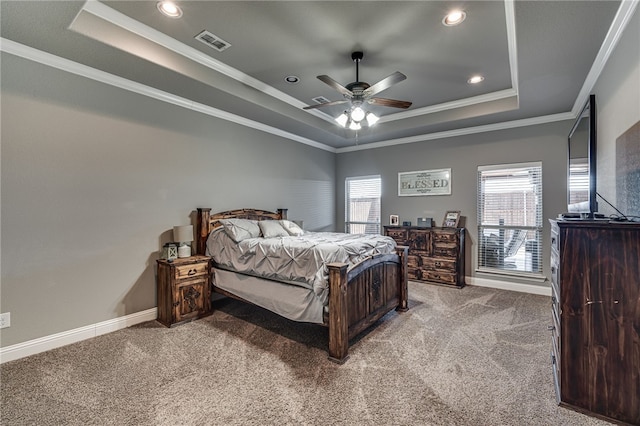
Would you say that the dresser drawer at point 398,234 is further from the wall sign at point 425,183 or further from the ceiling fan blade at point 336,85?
the ceiling fan blade at point 336,85

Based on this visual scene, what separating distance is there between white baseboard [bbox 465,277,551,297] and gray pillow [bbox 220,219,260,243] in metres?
3.84

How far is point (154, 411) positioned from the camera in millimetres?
1914

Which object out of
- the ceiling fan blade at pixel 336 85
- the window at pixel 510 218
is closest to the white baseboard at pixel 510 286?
the window at pixel 510 218

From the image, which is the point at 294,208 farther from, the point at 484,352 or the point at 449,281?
the point at 484,352

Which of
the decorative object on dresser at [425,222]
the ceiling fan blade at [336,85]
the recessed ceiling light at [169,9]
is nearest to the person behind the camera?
the recessed ceiling light at [169,9]

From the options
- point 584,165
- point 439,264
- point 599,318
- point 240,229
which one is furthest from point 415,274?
point 599,318

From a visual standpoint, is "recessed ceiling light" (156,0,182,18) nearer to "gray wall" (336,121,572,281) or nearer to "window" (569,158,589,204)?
"window" (569,158,589,204)

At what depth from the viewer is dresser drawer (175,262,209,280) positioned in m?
3.35

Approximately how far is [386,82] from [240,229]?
2.48m

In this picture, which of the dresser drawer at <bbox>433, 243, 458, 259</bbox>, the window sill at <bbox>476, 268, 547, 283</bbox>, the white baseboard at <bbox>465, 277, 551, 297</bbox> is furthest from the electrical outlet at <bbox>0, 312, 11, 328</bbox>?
the window sill at <bbox>476, 268, 547, 283</bbox>

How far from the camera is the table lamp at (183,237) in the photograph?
3.51m

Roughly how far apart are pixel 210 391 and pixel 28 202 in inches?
96.6

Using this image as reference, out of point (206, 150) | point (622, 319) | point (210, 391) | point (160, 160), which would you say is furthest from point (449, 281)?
point (160, 160)

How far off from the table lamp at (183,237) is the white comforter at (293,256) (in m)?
0.31
